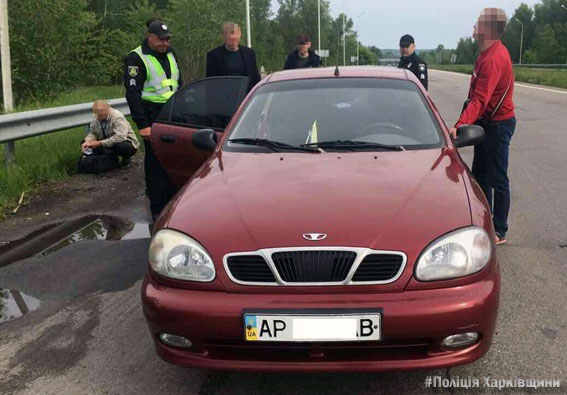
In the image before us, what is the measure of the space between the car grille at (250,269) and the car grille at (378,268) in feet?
1.23

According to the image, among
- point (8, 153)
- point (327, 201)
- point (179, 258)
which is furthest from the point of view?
point (8, 153)

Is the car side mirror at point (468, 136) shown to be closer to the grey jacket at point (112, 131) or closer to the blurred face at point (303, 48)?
the grey jacket at point (112, 131)

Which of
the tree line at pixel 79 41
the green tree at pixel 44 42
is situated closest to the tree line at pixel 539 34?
the tree line at pixel 79 41

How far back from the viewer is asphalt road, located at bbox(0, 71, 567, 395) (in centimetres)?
296

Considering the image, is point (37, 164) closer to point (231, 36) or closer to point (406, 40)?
point (231, 36)

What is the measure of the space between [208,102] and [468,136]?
2665mm

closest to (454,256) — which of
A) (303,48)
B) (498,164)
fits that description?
(498,164)

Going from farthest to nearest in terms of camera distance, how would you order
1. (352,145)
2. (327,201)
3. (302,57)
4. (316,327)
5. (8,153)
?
1. (302,57)
2. (8,153)
3. (352,145)
4. (327,201)
5. (316,327)

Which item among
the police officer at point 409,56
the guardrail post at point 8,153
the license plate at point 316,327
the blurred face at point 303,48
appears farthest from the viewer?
the blurred face at point 303,48

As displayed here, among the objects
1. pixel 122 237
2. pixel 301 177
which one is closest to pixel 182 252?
pixel 301 177

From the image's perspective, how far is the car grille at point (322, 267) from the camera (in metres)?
2.58

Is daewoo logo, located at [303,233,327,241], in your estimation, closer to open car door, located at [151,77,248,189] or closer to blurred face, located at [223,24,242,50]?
open car door, located at [151,77,248,189]

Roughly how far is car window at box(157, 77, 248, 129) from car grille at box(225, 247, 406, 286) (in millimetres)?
3223

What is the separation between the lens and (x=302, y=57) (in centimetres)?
965
